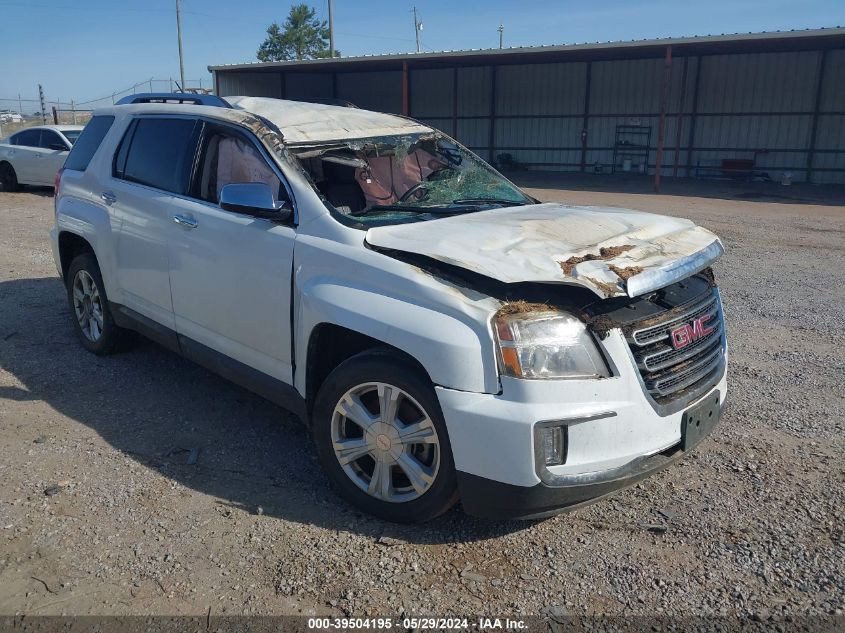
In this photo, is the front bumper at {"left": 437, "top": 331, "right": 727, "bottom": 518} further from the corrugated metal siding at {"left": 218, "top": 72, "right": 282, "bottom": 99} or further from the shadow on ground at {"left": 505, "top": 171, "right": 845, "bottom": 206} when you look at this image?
the corrugated metal siding at {"left": 218, "top": 72, "right": 282, "bottom": 99}

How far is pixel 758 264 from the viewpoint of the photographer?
30.6 feet

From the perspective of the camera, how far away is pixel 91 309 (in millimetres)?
5543

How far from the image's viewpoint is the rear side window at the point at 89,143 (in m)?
5.41

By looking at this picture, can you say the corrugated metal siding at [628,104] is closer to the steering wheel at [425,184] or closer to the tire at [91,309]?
the steering wheel at [425,184]

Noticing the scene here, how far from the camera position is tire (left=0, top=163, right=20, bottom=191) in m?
16.8

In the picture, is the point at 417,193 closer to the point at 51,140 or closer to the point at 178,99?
the point at 178,99

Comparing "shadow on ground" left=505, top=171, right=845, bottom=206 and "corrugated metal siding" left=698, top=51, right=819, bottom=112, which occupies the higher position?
"corrugated metal siding" left=698, top=51, right=819, bottom=112

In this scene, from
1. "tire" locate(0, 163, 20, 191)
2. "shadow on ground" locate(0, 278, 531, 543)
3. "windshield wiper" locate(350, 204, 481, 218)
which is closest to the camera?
"shadow on ground" locate(0, 278, 531, 543)

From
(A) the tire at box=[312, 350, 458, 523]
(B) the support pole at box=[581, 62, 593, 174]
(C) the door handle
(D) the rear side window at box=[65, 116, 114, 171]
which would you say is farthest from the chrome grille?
(B) the support pole at box=[581, 62, 593, 174]

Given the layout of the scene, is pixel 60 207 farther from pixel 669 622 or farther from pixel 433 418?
pixel 669 622

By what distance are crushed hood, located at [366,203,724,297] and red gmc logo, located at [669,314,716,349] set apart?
0.76ft

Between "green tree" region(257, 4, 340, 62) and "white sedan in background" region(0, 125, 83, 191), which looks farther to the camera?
"green tree" region(257, 4, 340, 62)

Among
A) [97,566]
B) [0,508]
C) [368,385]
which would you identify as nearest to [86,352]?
[0,508]

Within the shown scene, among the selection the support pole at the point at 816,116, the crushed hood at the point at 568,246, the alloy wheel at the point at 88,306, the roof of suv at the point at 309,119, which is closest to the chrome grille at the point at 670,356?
the crushed hood at the point at 568,246
